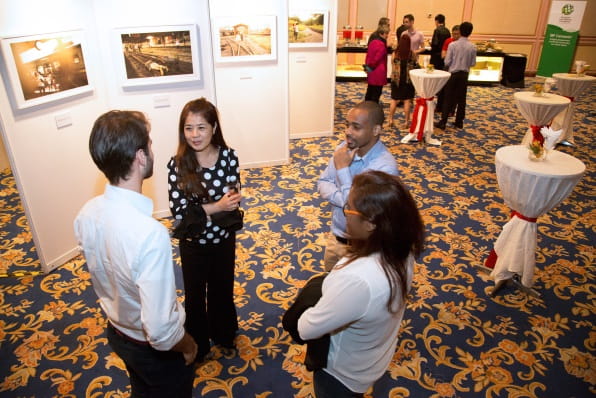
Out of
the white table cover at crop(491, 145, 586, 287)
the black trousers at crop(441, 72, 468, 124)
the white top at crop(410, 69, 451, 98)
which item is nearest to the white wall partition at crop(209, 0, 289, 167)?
the white top at crop(410, 69, 451, 98)

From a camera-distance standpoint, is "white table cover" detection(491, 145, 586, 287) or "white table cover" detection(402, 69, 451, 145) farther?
"white table cover" detection(402, 69, 451, 145)

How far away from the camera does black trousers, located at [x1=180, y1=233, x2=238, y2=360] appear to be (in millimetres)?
2572

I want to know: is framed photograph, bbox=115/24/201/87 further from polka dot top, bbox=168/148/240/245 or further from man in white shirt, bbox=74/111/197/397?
man in white shirt, bbox=74/111/197/397

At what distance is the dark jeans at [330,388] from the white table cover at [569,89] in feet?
22.2

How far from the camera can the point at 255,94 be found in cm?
580

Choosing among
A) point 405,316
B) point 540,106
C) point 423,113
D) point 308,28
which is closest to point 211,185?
point 405,316

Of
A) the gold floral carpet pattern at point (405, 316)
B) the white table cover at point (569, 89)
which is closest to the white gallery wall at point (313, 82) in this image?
the gold floral carpet pattern at point (405, 316)

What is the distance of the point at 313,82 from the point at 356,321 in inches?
236

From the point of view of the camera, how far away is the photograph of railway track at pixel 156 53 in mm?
4082

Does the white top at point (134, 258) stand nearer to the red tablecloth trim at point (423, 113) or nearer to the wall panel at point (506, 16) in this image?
the red tablecloth trim at point (423, 113)

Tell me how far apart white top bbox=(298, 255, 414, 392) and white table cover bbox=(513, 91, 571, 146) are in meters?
5.17

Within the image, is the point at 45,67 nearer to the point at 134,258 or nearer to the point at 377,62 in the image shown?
the point at 134,258

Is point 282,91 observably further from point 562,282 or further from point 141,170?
point 141,170

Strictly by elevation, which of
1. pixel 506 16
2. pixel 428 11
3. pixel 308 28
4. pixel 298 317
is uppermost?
pixel 428 11
